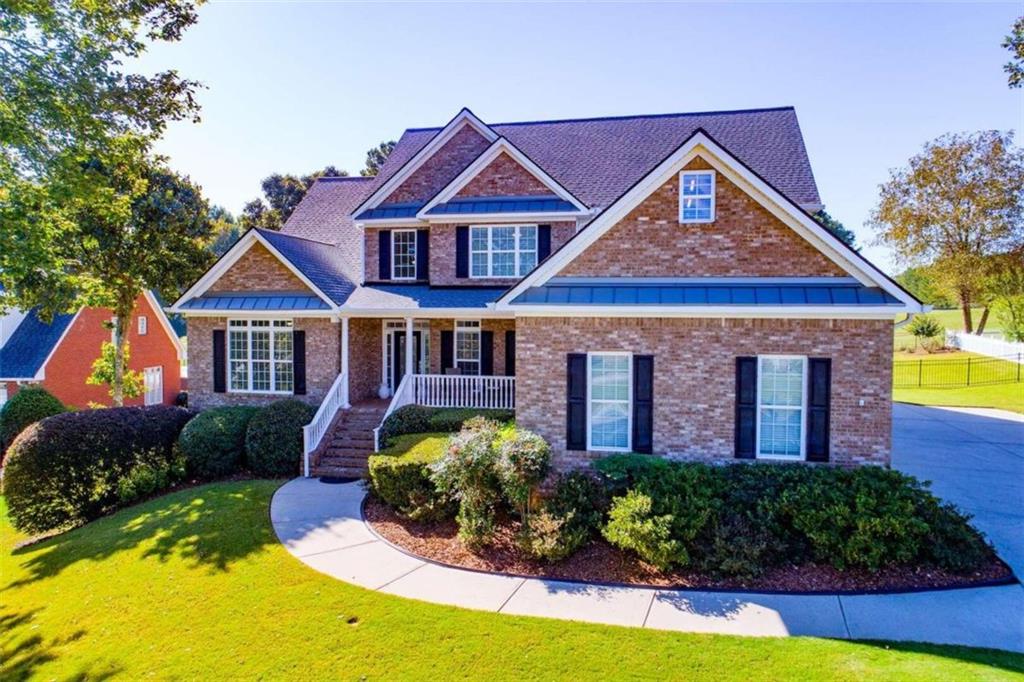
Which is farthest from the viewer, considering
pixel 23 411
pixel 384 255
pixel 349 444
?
pixel 23 411

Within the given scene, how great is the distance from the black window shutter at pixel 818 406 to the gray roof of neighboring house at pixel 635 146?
25.3 ft

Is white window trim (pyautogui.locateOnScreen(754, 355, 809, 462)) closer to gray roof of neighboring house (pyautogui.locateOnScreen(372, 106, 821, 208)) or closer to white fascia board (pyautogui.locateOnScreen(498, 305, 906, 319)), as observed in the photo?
white fascia board (pyautogui.locateOnScreen(498, 305, 906, 319))

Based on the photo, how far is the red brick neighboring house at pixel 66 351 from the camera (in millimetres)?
24453

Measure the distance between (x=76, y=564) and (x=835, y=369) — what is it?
15.0 meters

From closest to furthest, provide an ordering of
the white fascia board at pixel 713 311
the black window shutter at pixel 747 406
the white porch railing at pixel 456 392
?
the white fascia board at pixel 713 311
the black window shutter at pixel 747 406
the white porch railing at pixel 456 392

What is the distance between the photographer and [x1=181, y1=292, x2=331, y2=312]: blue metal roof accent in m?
17.7

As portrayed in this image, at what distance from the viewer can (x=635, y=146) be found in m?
20.7

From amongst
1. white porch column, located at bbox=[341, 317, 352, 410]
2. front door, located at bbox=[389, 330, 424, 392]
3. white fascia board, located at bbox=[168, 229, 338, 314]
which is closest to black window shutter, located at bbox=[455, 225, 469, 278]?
front door, located at bbox=[389, 330, 424, 392]

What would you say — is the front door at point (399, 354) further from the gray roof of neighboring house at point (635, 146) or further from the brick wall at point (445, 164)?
the gray roof of neighboring house at point (635, 146)

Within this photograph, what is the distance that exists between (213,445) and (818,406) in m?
14.8

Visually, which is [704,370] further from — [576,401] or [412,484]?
[412,484]

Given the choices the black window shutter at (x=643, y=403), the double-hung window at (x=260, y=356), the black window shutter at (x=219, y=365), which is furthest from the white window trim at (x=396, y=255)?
the black window shutter at (x=643, y=403)

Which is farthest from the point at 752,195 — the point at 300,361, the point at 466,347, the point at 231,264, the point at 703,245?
the point at 231,264

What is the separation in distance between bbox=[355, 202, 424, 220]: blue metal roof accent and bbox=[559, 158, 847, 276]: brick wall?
8.88m
